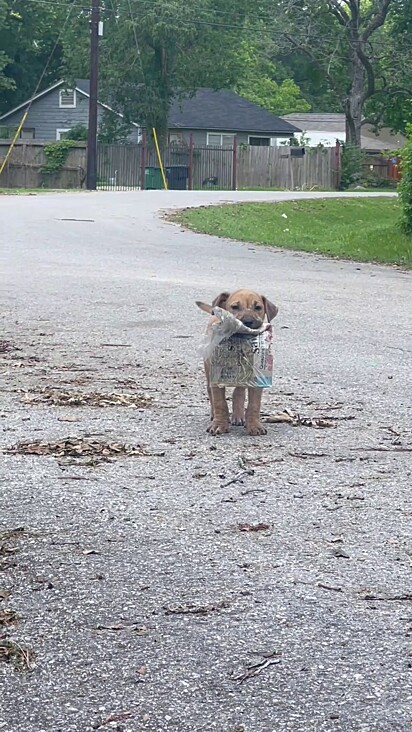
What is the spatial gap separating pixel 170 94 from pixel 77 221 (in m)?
34.3

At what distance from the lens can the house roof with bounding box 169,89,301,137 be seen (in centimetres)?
6525

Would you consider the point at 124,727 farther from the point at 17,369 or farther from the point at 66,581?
the point at 17,369

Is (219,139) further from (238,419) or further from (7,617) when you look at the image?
(7,617)

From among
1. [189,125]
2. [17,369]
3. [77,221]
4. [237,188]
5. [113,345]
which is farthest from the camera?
[189,125]

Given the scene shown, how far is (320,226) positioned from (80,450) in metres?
25.3

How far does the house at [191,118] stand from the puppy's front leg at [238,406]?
5814 centimetres

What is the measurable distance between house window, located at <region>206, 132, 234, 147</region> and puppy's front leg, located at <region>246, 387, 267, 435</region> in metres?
60.7

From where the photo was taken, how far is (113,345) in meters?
9.75

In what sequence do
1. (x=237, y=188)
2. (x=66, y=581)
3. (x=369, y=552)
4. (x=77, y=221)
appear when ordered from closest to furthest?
(x=66, y=581) < (x=369, y=552) < (x=77, y=221) < (x=237, y=188)

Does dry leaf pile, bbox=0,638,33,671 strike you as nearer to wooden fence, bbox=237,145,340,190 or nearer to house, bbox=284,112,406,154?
wooden fence, bbox=237,145,340,190

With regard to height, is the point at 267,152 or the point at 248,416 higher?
the point at 267,152

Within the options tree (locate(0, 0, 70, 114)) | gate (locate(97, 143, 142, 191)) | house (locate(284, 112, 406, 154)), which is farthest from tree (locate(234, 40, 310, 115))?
gate (locate(97, 143, 142, 191))

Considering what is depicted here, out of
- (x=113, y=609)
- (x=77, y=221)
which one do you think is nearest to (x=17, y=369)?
(x=113, y=609)

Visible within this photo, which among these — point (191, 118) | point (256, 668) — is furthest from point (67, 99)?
point (256, 668)
